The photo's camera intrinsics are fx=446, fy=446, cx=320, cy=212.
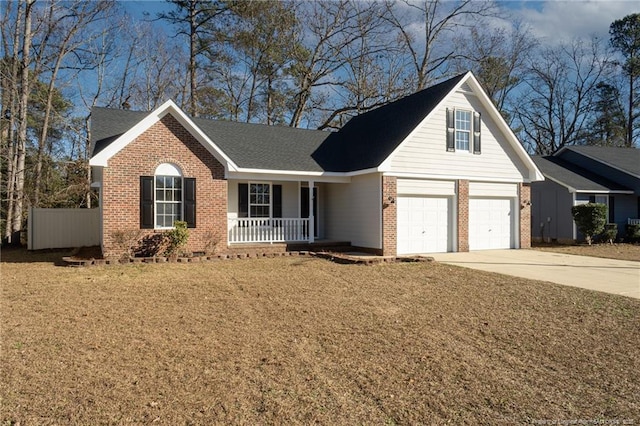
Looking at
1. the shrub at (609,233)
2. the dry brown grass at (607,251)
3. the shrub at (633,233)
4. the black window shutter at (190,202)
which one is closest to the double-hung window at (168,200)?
the black window shutter at (190,202)

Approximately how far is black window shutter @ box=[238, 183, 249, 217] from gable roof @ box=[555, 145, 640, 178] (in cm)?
Result: 1988

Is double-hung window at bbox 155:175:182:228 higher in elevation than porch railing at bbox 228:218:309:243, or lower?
higher

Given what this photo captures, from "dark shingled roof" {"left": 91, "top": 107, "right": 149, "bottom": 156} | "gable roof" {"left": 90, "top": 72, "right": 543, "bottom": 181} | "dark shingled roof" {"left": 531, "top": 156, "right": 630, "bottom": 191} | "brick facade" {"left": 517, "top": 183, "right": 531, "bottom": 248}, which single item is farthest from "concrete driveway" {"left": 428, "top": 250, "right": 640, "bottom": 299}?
"dark shingled roof" {"left": 91, "top": 107, "right": 149, "bottom": 156}

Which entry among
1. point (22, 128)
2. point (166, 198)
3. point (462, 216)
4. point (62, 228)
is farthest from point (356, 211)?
point (22, 128)

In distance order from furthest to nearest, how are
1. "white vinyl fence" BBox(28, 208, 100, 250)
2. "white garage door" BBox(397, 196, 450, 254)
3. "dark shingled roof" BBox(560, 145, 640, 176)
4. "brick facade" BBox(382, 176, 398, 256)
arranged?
"dark shingled roof" BBox(560, 145, 640, 176) → "white vinyl fence" BBox(28, 208, 100, 250) → "white garage door" BBox(397, 196, 450, 254) → "brick facade" BBox(382, 176, 398, 256)

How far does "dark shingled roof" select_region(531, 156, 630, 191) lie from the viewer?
21930 millimetres

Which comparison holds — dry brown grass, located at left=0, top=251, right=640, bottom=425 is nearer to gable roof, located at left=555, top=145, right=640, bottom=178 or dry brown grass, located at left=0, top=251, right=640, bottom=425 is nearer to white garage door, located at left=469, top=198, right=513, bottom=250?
white garage door, located at left=469, top=198, right=513, bottom=250

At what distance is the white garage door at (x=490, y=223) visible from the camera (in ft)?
56.0

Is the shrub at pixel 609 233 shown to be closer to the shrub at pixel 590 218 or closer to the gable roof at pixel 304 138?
the shrub at pixel 590 218

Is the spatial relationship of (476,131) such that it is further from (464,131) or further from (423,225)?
(423,225)

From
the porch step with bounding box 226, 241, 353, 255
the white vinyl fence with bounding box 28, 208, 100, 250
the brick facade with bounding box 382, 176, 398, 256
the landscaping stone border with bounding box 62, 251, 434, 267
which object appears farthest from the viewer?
the white vinyl fence with bounding box 28, 208, 100, 250

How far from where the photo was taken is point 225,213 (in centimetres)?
1437

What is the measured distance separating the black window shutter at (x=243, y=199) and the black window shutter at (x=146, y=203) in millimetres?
3516

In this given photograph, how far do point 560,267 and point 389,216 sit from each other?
5221 millimetres
